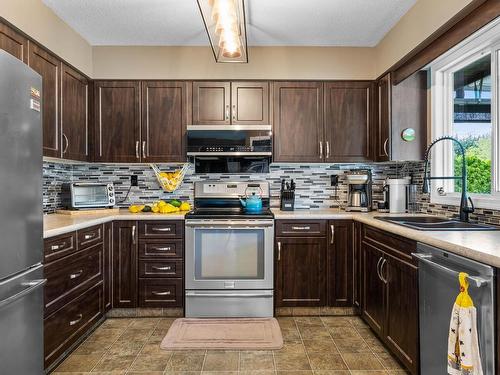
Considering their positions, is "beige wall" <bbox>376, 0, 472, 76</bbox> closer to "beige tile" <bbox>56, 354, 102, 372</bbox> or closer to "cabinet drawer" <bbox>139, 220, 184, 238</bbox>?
"cabinet drawer" <bbox>139, 220, 184, 238</bbox>

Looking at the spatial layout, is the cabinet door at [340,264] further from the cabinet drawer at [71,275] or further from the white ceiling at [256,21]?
the cabinet drawer at [71,275]

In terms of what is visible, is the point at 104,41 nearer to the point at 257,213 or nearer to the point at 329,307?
the point at 257,213

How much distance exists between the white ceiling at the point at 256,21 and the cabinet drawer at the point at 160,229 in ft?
5.48

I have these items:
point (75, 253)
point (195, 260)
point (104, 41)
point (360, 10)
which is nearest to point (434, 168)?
point (360, 10)

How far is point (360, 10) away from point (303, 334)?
254cm

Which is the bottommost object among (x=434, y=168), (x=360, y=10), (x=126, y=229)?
(x=126, y=229)

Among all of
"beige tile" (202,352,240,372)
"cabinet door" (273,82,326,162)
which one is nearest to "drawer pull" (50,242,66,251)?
"beige tile" (202,352,240,372)

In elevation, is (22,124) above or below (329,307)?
above

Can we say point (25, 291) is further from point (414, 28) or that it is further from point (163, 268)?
point (414, 28)

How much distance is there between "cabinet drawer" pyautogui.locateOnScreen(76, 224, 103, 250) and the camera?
2523 millimetres

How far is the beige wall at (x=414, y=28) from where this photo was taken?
2208 mm

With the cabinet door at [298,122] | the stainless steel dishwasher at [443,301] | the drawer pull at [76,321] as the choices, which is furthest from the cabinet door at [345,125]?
A: the drawer pull at [76,321]

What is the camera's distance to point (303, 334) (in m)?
2.78

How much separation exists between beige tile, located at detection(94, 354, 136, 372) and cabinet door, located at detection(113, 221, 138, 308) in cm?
69
